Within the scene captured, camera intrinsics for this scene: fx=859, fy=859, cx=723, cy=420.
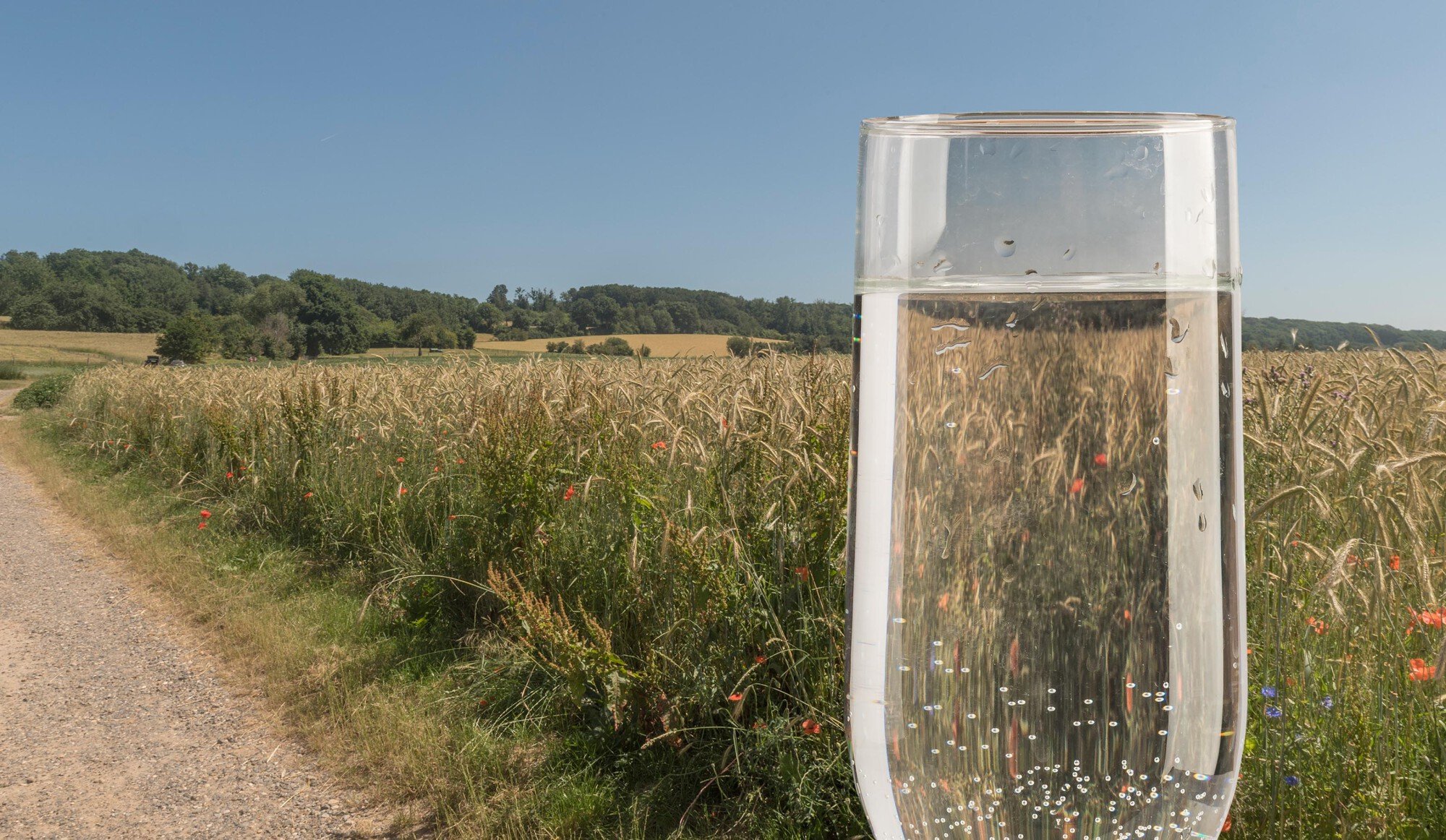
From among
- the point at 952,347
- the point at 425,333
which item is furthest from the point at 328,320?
the point at 952,347

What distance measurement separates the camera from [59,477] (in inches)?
466

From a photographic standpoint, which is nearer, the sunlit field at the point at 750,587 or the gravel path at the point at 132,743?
the sunlit field at the point at 750,587

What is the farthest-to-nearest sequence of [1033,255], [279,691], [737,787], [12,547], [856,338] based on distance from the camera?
[12,547] < [279,691] < [737,787] < [856,338] < [1033,255]

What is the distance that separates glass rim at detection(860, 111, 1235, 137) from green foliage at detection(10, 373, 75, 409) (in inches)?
1081

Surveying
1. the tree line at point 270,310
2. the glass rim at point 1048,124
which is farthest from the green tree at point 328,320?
the glass rim at point 1048,124

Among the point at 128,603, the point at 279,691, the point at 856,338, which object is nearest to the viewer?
the point at 856,338

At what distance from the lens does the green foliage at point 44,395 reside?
74.8ft

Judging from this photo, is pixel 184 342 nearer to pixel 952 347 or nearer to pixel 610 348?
pixel 610 348

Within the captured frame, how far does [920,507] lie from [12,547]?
10.0m

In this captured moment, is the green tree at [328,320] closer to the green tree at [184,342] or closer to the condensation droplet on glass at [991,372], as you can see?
the green tree at [184,342]

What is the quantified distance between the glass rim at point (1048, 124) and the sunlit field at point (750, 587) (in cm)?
22

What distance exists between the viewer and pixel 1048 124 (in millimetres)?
613

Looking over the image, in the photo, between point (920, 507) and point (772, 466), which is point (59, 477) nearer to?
point (772, 466)

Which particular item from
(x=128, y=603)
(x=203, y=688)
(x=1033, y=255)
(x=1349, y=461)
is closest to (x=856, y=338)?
(x=1033, y=255)
